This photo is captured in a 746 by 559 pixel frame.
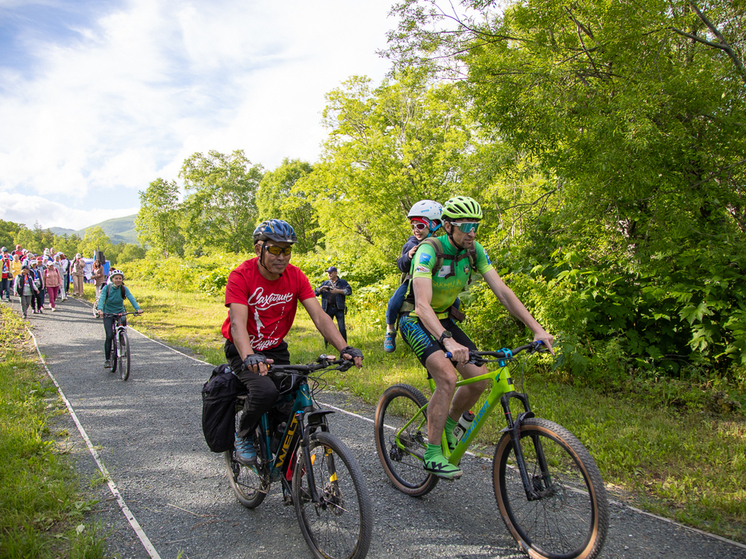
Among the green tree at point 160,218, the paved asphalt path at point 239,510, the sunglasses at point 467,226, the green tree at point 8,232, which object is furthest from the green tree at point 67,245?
the sunglasses at point 467,226

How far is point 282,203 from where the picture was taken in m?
55.6

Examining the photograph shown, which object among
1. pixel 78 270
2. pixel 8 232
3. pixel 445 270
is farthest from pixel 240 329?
pixel 8 232

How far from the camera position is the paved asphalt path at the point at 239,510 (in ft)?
10.8

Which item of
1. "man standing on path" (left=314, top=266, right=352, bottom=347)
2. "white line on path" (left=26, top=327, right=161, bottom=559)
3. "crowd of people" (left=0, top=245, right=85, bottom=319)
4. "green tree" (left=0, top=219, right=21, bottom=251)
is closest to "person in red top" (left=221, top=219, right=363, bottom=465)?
"white line on path" (left=26, top=327, right=161, bottom=559)

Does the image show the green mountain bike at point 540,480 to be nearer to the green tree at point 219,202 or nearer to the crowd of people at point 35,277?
the crowd of people at point 35,277

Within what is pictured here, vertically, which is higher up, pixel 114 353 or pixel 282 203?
pixel 282 203

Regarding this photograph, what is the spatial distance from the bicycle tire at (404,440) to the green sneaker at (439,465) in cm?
27

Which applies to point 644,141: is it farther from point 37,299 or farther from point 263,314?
point 37,299

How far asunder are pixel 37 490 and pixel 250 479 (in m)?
1.76

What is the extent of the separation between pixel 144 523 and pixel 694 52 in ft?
26.6

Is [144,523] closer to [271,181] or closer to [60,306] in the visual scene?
[60,306]

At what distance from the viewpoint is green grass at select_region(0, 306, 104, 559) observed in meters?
3.26

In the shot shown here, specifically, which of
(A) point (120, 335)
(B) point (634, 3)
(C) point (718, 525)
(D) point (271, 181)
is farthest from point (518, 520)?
(D) point (271, 181)

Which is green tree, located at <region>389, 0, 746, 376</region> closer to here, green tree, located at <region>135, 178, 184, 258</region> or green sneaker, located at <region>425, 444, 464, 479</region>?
green sneaker, located at <region>425, 444, 464, 479</region>
